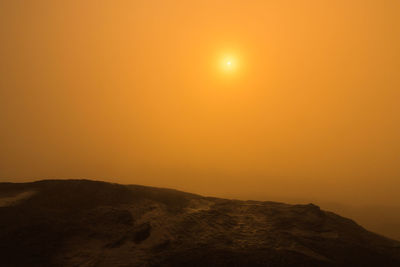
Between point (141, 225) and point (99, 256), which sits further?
point (141, 225)

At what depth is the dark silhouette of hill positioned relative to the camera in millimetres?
4922

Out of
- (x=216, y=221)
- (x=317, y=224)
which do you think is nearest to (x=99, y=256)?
(x=216, y=221)

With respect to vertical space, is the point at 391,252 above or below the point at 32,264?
above

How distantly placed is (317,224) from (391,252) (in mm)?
1633

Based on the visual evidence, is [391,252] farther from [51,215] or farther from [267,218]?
[51,215]

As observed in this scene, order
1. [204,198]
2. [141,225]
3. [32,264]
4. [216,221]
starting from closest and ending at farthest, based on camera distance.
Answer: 1. [32,264]
2. [141,225]
3. [216,221]
4. [204,198]

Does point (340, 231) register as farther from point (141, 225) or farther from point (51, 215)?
point (51, 215)

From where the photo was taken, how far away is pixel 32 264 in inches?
183

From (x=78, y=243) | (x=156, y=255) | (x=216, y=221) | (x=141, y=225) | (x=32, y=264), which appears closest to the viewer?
(x=32, y=264)

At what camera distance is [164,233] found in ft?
19.3

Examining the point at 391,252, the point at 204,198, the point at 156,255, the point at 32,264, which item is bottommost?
the point at 32,264

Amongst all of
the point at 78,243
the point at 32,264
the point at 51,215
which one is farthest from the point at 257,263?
the point at 51,215

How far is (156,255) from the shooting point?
4969 mm

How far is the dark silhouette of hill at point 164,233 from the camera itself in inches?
194
